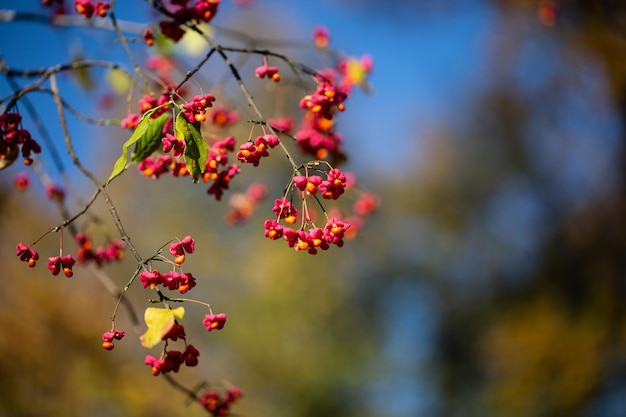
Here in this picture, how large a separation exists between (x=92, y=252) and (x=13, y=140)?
2.44ft

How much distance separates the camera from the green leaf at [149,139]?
112 centimetres

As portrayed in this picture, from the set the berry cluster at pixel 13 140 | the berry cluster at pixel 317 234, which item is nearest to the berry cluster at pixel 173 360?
the berry cluster at pixel 317 234

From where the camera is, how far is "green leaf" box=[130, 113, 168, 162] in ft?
3.69

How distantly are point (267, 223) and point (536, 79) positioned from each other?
12.6 metres

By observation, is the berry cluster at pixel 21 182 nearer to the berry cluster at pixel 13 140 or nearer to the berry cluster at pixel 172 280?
the berry cluster at pixel 13 140

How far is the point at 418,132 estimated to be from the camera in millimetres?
17828

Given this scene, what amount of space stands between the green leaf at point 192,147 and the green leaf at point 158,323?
30 cm

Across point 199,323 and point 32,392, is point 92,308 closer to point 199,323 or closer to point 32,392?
point 32,392

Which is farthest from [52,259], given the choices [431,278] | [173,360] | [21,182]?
[431,278]

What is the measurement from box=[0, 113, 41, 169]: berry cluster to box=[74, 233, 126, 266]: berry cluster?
0.59m

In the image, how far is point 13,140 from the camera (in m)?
1.39

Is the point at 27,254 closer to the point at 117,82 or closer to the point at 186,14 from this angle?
the point at 186,14

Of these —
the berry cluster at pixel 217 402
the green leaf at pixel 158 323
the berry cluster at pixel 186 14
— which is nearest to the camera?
the green leaf at pixel 158 323

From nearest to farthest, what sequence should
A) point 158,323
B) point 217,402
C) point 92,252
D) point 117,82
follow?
1. point 158,323
2. point 217,402
3. point 92,252
4. point 117,82
